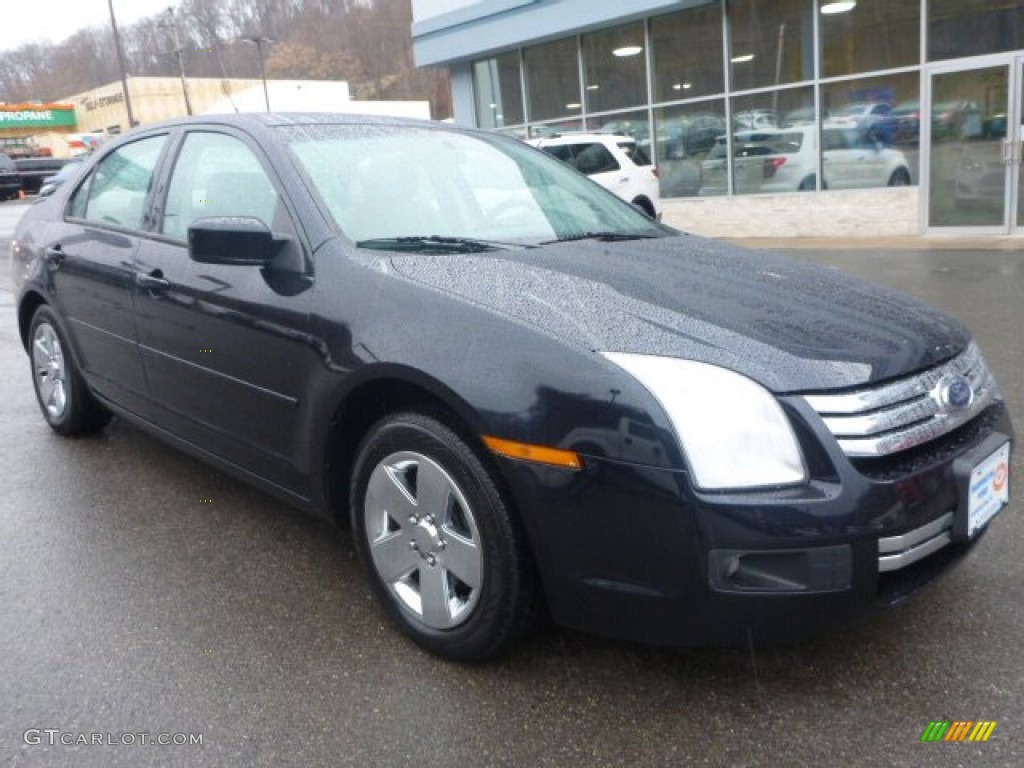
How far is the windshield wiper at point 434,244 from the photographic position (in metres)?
2.84

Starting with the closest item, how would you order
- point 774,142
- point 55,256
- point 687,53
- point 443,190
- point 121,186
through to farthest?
point 443,190
point 121,186
point 55,256
point 774,142
point 687,53

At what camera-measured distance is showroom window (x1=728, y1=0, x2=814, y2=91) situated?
44.0ft

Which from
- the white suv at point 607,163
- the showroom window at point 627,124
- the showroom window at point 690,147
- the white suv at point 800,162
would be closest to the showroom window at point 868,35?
the white suv at point 800,162

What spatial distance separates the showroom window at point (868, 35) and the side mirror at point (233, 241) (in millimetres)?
12139

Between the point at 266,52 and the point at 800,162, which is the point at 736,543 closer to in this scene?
the point at 800,162

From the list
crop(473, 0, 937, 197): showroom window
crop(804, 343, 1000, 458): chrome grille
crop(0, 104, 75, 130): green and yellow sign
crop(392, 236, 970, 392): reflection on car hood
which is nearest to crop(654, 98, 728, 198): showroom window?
crop(473, 0, 937, 197): showroom window

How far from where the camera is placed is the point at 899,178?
12930 millimetres

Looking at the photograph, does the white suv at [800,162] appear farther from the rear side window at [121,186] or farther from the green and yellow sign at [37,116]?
the green and yellow sign at [37,116]

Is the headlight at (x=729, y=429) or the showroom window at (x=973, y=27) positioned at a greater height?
the showroom window at (x=973, y=27)

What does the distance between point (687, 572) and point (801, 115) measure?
13093 millimetres

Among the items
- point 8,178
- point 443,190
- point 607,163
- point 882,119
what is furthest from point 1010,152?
point 8,178

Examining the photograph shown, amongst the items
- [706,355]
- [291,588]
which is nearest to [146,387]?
[291,588]

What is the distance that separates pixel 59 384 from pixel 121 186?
4.02ft

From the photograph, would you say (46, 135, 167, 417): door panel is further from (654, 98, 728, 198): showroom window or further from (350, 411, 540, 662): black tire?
(654, 98, 728, 198): showroom window
